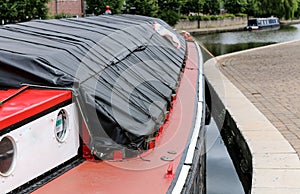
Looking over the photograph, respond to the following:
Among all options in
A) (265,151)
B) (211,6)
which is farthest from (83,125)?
(211,6)

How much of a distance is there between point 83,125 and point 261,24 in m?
34.3

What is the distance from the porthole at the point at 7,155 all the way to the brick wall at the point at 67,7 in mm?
23763

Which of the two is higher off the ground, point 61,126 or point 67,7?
point 67,7

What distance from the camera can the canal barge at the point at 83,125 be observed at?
2523 mm

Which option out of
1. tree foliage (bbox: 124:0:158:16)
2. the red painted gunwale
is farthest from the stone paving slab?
tree foliage (bbox: 124:0:158:16)

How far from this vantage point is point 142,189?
272cm

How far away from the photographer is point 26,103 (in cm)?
258

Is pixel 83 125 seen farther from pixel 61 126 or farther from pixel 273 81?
pixel 273 81

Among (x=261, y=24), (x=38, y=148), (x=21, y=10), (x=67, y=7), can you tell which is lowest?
(x=38, y=148)

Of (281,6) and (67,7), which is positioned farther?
(281,6)

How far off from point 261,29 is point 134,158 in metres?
33.9

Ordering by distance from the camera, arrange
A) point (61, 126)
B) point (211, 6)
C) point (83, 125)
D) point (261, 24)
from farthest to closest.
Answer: point (211, 6), point (261, 24), point (83, 125), point (61, 126)

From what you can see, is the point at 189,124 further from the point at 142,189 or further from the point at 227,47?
the point at 227,47

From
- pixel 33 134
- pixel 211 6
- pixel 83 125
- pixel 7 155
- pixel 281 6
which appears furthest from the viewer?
pixel 211 6
